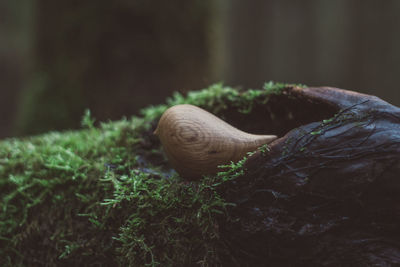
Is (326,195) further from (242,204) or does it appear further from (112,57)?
(112,57)

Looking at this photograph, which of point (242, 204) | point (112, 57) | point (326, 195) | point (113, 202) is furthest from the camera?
point (112, 57)

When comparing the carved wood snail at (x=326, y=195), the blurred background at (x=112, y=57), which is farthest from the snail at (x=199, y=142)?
the blurred background at (x=112, y=57)

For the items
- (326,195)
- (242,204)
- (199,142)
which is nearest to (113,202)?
(199,142)

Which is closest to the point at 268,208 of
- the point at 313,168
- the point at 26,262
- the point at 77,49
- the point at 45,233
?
the point at 313,168

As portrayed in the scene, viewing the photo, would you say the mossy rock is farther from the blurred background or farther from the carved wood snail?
the blurred background

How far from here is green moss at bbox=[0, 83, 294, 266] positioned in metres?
1.55

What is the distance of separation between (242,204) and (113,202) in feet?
2.15

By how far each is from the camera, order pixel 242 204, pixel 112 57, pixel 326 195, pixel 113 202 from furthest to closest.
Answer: pixel 112 57 < pixel 113 202 < pixel 242 204 < pixel 326 195

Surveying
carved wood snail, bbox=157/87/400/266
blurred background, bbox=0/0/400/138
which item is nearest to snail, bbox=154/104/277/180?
carved wood snail, bbox=157/87/400/266

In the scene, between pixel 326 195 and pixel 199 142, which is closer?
pixel 326 195

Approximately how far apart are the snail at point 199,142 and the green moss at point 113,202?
7 cm

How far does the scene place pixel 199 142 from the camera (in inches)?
60.7

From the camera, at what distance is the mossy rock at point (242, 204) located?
1.40 meters

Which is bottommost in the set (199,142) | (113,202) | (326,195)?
(113,202)
